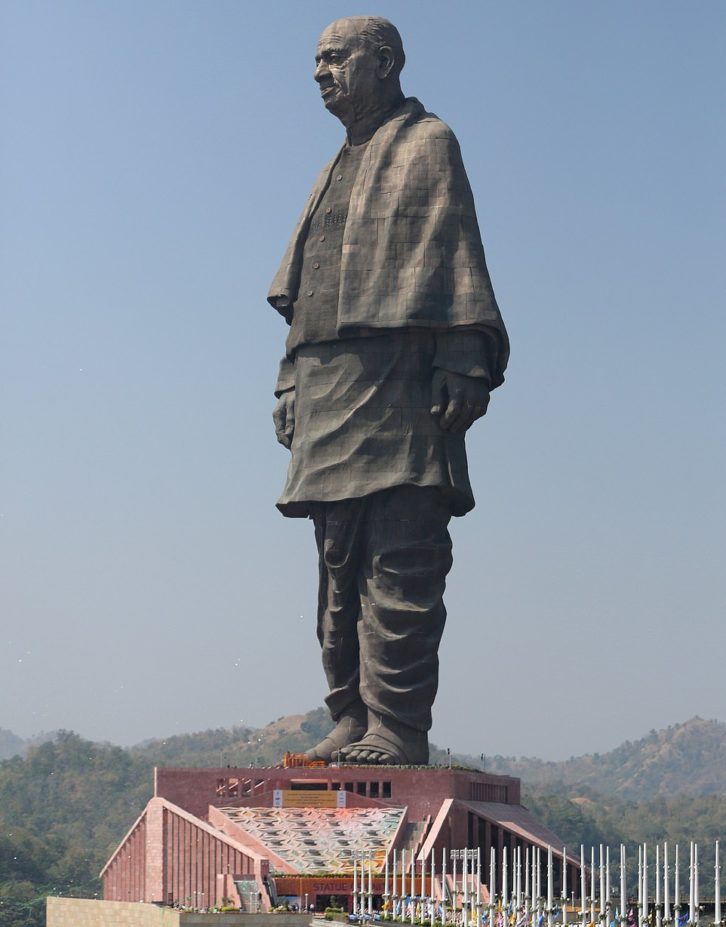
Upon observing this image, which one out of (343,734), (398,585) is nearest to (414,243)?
(398,585)

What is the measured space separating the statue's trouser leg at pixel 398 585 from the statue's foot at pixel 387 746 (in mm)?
143

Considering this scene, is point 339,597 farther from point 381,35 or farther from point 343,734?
point 381,35

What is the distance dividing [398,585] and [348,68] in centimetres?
775

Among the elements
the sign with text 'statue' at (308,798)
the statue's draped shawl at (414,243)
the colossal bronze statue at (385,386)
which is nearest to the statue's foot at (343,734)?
the colossal bronze statue at (385,386)

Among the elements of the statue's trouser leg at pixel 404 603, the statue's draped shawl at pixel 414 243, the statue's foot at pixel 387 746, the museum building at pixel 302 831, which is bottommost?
the museum building at pixel 302 831

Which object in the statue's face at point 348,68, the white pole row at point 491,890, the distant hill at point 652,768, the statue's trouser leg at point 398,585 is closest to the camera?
the white pole row at point 491,890

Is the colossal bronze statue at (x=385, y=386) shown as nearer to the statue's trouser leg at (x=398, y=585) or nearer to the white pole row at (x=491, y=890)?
the statue's trouser leg at (x=398, y=585)

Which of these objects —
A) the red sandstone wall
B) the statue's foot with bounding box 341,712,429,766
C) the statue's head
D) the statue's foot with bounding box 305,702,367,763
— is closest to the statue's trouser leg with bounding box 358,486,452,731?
the statue's foot with bounding box 341,712,429,766

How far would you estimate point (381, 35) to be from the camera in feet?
122

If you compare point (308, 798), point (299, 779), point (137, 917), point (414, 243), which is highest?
point (414, 243)

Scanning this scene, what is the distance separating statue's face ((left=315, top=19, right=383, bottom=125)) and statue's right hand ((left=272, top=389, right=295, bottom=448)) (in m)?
4.50

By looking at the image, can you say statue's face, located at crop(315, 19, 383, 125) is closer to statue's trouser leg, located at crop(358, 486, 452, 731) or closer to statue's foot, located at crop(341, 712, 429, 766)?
statue's trouser leg, located at crop(358, 486, 452, 731)

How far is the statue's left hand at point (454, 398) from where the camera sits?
3616 centimetres

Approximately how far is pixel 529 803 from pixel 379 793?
163ft
